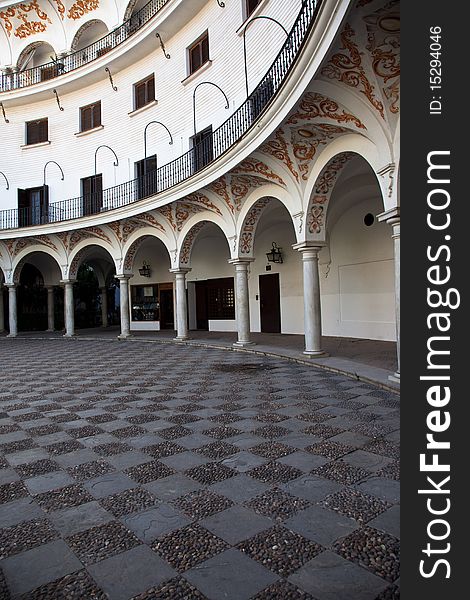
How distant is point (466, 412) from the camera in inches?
55.6

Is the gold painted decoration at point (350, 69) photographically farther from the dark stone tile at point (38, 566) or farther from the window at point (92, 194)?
the window at point (92, 194)

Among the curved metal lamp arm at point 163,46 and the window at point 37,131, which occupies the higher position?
the curved metal lamp arm at point 163,46

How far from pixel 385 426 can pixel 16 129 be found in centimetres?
2172

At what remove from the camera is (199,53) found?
1390 centimetres

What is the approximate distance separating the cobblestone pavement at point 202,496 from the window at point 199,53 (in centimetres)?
1204

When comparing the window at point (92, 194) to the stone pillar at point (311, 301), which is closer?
the stone pillar at point (311, 301)

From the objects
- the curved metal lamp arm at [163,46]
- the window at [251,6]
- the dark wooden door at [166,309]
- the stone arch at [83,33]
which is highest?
the stone arch at [83,33]

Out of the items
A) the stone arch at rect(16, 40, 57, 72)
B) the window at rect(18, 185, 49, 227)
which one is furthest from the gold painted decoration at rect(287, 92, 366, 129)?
the stone arch at rect(16, 40, 57, 72)

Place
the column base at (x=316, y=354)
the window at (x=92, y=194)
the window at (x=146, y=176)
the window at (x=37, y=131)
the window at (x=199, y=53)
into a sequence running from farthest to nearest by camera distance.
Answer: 1. the window at (x=37, y=131)
2. the window at (x=92, y=194)
3. the window at (x=146, y=176)
4. the window at (x=199, y=53)
5. the column base at (x=316, y=354)

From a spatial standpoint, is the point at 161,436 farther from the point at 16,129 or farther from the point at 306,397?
the point at 16,129

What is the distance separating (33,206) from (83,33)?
324 inches

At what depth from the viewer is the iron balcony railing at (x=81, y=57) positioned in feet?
53.9

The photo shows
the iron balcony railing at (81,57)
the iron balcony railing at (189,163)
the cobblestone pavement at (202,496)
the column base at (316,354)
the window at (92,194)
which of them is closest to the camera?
the cobblestone pavement at (202,496)

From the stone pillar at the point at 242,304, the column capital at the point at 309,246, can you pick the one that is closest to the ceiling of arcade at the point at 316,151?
the column capital at the point at 309,246
